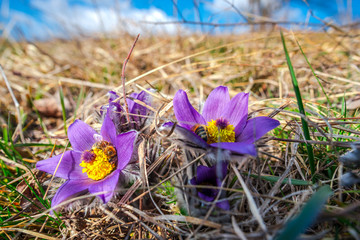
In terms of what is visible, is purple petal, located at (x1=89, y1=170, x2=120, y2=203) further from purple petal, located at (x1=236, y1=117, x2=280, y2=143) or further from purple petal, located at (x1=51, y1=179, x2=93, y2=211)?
purple petal, located at (x1=236, y1=117, x2=280, y2=143)

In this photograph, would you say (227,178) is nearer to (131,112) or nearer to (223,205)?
(223,205)

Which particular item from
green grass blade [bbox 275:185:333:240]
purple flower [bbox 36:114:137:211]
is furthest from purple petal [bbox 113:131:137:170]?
green grass blade [bbox 275:185:333:240]

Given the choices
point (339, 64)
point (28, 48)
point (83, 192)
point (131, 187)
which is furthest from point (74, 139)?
point (28, 48)

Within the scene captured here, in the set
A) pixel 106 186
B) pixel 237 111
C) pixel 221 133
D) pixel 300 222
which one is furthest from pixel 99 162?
pixel 300 222

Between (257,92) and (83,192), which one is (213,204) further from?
(257,92)

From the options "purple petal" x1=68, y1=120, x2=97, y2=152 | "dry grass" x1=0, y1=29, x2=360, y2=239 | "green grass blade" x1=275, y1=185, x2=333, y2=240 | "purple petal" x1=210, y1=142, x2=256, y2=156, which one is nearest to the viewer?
"green grass blade" x1=275, y1=185, x2=333, y2=240

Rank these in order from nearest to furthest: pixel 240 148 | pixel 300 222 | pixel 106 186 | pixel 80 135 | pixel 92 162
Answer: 1. pixel 300 222
2. pixel 240 148
3. pixel 106 186
4. pixel 92 162
5. pixel 80 135

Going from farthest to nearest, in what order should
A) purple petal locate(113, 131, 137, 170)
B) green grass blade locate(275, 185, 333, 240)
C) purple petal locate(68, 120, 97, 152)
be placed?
purple petal locate(68, 120, 97, 152) < purple petal locate(113, 131, 137, 170) < green grass blade locate(275, 185, 333, 240)
